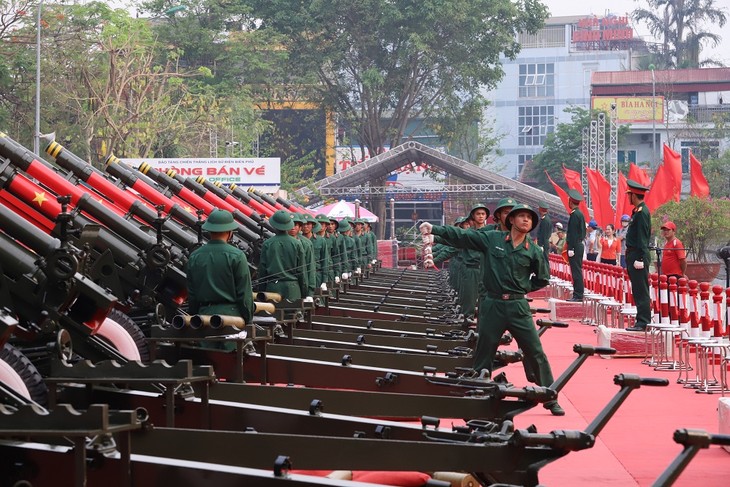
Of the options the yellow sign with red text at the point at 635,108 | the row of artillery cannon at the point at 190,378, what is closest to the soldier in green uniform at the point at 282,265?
the row of artillery cannon at the point at 190,378

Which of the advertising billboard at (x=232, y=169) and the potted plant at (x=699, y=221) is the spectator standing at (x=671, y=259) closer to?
the potted plant at (x=699, y=221)

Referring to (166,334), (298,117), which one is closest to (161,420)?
(166,334)

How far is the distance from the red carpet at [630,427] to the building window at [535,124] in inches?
2672

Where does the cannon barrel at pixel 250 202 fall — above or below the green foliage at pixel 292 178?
below

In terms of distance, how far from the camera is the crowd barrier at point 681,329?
568 inches

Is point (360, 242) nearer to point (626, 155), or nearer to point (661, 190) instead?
point (661, 190)

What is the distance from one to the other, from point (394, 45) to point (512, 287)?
46441mm

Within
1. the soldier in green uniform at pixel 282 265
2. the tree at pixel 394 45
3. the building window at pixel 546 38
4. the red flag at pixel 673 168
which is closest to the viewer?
the soldier in green uniform at pixel 282 265

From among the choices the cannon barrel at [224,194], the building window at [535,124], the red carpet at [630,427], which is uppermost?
the building window at [535,124]

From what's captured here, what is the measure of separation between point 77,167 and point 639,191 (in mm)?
6977

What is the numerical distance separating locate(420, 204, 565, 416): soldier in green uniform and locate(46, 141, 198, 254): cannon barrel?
447cm

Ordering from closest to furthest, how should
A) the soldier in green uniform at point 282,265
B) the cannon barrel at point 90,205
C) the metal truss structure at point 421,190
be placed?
1. the cannon barrel at point 90,205
2. the soldier in green uniform at point 282,265
3. the metal truss structure at point 421,190

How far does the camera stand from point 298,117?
225ft

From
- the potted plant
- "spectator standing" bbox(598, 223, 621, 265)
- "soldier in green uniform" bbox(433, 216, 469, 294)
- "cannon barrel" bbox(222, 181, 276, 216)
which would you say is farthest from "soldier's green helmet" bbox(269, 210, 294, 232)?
"spectator standing" bbox(598, 223, 621, 265)
